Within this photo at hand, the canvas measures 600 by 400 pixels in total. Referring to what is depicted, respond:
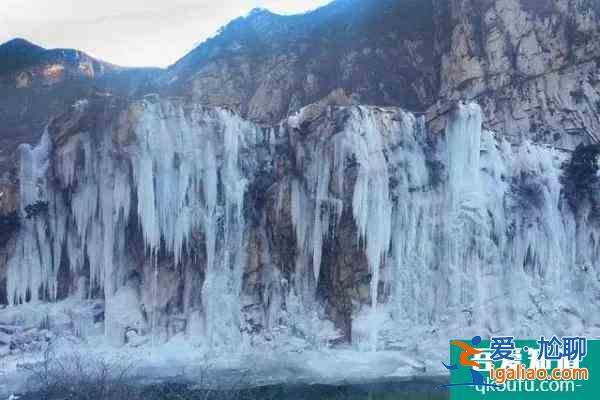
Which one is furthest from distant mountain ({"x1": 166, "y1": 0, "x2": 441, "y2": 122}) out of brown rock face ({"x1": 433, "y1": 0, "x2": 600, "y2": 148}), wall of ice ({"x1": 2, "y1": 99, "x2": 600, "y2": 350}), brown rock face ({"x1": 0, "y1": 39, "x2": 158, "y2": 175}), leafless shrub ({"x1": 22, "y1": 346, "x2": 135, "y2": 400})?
leafless shrub ({"x1": 22, "y1": 346, "x2": 135, "y2": 400})

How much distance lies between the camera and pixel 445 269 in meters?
14.9

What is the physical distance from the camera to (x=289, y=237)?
1493 cm

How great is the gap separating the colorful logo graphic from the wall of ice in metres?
2.47

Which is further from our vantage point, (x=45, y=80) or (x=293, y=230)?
(x=45, y=80)

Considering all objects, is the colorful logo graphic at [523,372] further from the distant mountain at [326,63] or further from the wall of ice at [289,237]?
the distant mountain at [326,63]

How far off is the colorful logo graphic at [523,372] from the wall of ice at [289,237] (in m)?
2.47

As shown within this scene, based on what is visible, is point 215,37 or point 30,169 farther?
point 215,37

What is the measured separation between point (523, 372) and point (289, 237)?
6.05m

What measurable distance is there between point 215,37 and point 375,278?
23796 millimetres

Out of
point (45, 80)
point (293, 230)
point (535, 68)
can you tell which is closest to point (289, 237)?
point (293, 230)

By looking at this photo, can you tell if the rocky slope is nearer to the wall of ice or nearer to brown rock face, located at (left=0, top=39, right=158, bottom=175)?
the wall of ice

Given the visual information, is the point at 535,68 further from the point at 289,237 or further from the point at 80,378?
Result: the point at 80,378

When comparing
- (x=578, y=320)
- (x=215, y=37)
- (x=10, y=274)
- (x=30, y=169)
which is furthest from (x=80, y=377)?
(x=215, y=37)

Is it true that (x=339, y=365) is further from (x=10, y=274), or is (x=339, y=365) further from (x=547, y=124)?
(x=547, y=124)
